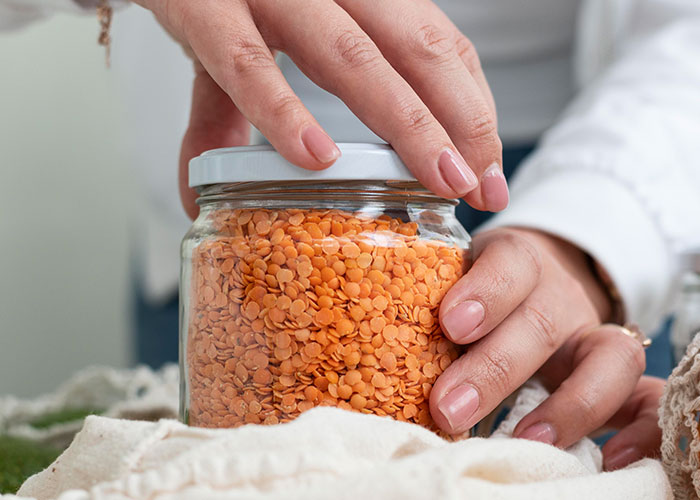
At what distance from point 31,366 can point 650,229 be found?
5.76 feet

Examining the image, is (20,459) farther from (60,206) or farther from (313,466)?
(60,206)

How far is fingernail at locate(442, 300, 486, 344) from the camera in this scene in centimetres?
35

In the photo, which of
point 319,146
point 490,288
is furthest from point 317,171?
point 490,288

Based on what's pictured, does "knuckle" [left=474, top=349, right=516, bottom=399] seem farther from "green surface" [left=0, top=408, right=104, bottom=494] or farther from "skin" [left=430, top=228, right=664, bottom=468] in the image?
"green surface" [left=0, top=408, right=104, bottom=494]

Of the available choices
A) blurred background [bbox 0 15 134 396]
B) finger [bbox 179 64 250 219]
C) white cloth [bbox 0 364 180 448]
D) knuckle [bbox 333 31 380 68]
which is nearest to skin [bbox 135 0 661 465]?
knuckle [bbox 333 31 380 68]

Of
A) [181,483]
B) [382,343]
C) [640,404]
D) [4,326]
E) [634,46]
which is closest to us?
[181,483]

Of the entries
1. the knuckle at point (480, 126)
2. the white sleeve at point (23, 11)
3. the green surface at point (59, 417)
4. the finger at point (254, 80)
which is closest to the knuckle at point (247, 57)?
the finger at point (254, 80)

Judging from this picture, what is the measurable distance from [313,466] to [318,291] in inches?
4.3

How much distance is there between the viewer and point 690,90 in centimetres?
80

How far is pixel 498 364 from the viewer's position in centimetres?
38

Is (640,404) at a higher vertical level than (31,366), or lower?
higher

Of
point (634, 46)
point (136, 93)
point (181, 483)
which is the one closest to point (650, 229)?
point (634, 46)

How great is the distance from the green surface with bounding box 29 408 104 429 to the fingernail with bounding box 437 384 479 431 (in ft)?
1.45

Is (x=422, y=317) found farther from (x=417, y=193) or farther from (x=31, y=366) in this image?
(x=31, y=366)
